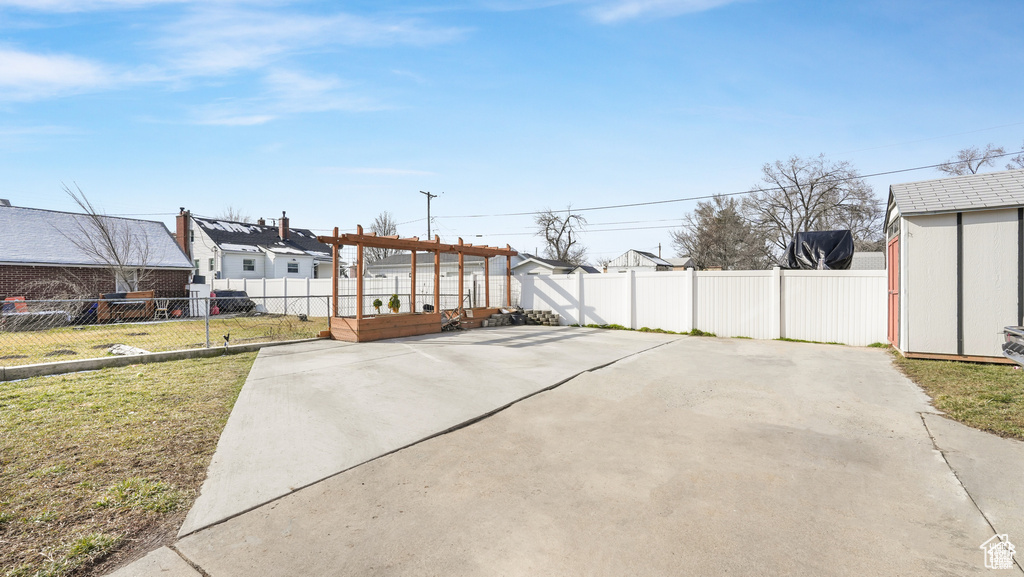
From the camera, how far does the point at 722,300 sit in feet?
40.0

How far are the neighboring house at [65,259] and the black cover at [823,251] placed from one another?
24848 mm

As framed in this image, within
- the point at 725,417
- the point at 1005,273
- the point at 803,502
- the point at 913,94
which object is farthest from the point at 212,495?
the point at 913,94

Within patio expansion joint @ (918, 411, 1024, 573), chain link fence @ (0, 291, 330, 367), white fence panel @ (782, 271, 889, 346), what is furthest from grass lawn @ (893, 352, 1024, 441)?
chain link fence @ (0, 291, 330, 367)

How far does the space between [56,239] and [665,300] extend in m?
24.7

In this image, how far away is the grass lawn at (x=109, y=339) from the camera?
Answer: 29.1 feet

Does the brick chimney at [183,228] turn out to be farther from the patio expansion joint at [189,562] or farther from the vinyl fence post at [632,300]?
the patio expansion joint at [189,562]

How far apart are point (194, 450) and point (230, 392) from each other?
2313 mm

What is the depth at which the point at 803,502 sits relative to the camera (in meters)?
3.04

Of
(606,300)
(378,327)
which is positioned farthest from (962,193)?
(378,327)

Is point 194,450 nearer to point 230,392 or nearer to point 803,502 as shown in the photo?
point 230,392

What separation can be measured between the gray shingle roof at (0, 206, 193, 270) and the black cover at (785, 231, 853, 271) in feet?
81.5

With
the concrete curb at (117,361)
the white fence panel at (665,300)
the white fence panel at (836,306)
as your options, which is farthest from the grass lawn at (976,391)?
the concrete curb at (117,361)

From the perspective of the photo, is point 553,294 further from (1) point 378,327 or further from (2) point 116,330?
(2) point 116,330

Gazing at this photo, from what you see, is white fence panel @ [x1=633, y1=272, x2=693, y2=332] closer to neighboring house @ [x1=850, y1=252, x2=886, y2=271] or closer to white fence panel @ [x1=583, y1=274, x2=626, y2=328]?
white fence panel @ [x1=583, y1=274, x2=626, y2=328]
